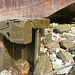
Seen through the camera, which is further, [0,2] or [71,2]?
[0,2]

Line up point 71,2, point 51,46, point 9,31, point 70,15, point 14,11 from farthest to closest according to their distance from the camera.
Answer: point 70,15, point 14,11, point 71,2, point 51,46, point 9,31

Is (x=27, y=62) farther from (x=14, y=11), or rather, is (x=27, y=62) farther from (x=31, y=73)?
(x=14, y=11)

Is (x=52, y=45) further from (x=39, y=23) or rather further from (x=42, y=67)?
(x=39, y=23)

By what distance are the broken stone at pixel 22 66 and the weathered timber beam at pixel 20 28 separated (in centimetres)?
74

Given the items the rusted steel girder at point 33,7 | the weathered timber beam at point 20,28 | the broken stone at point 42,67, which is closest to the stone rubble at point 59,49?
the broken stone at point 42,67

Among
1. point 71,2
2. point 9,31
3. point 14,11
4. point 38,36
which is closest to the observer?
Answer: point 9,31

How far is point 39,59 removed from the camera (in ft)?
7.47

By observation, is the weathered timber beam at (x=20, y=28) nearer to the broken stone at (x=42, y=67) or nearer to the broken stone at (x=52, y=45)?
the broken stone at (x=42, y=67)

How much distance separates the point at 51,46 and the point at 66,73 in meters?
1.19

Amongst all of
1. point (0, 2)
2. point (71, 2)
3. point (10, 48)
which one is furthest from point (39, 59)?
point (0, 2)

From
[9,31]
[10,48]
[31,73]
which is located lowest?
[31,73]

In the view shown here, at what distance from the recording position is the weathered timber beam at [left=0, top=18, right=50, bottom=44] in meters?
1.63

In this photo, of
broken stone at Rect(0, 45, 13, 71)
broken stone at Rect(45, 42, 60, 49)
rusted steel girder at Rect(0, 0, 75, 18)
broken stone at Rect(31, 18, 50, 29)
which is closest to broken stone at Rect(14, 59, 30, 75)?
broken stone at Rect(0, 45, 13, 71)

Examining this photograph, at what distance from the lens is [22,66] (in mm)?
2186
